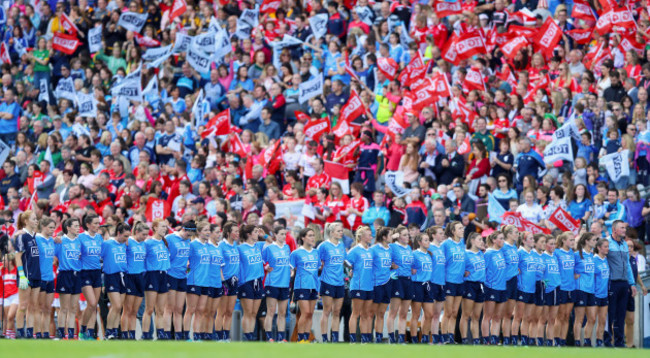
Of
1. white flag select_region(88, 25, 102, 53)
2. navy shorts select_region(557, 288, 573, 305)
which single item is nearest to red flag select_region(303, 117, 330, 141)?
navy shorts select_region(557, 288, 573, 305)

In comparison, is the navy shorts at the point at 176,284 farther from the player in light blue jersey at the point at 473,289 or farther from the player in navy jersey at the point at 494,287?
the player in navy jersey at the point at 494,287

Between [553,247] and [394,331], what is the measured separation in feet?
9.65

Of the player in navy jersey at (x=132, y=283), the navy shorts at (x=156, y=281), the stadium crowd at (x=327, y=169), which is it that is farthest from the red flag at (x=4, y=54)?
the navy shorts at (x=156, y=281)

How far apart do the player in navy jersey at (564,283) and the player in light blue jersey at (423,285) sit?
2.21 metres

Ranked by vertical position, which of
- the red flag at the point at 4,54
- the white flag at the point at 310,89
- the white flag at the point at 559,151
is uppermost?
the red flag at the point at 4,54

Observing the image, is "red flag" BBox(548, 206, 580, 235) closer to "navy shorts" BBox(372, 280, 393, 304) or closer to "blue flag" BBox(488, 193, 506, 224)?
"blue flag" BBox(488, 193, 506, 224)

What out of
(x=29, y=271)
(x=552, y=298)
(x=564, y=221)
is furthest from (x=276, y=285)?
(x=564, y=221)

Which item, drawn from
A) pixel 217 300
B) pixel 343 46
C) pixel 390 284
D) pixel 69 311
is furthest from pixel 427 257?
pixel 343 46

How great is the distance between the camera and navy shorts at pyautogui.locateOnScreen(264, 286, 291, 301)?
59.5 ft

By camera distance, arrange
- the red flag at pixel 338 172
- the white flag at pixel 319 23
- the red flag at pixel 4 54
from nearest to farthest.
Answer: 1. the red flag at pixel 338 172
2. the white flag at pixel 319 23
3. the red flag at pixel 4 54

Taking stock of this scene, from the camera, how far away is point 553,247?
1884cm

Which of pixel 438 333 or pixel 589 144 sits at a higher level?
pixel 589 144

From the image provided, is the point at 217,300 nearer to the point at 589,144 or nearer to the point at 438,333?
the point at 438,333

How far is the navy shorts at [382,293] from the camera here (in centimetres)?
1820
